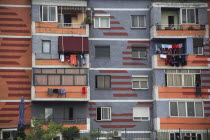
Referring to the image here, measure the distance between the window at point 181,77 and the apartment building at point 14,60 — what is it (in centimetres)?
1296

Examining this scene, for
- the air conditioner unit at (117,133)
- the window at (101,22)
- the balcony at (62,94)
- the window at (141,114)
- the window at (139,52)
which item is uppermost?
the window at (101,22)

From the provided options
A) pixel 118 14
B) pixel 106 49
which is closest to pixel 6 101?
pixel 106 49

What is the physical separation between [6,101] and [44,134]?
667 cm

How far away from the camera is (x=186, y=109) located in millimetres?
42312

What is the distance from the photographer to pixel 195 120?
138 feet

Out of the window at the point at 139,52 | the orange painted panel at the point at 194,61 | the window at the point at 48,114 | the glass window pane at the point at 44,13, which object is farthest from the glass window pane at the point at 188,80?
the glass window pane at the point at 44,13

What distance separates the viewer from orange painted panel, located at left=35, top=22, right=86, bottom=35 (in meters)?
42.4

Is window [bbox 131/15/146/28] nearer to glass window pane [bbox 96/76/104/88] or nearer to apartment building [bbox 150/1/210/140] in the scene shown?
apartment building [bbox 150/1/210/140]

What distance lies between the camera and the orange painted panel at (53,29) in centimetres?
4241

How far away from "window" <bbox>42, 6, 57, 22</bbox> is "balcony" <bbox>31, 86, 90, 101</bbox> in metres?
6.44

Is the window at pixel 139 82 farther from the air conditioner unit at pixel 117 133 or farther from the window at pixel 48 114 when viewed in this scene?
the window at pixel 48 114

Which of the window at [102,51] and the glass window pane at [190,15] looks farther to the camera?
the glass window pane at [190,15]

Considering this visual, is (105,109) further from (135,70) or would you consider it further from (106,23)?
(106,23)

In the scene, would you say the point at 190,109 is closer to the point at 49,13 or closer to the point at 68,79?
the point at 68,79
